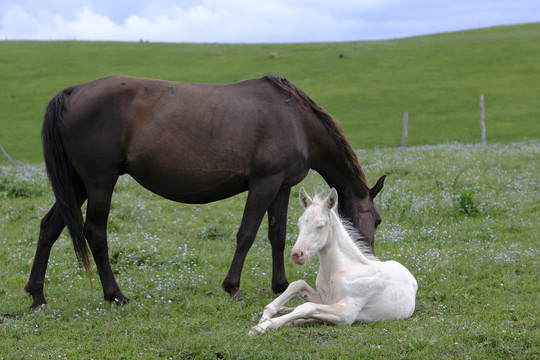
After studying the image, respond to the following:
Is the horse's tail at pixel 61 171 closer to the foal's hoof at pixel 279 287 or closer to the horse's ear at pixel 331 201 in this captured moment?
the foal's hoof at pixel 279 287

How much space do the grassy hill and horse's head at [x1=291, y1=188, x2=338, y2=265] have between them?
86.6ft

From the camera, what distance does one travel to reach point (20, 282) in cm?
858

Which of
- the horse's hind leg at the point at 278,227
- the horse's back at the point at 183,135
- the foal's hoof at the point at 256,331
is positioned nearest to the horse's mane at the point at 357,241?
the horse's back at the point at 183,135

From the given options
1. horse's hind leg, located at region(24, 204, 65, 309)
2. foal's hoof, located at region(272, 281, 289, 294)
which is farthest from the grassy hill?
horse's hind leg, located at region(24, 204, 65, 309)

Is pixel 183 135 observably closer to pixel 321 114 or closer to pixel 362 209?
pixel 321 114

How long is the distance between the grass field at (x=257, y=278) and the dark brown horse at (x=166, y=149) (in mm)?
775

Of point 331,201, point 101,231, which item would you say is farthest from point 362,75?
point 331,201

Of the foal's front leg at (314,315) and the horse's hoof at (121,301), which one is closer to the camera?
the foal's front leg at (314,315)

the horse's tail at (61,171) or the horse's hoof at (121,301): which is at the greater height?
the horse's tail at (61,171)

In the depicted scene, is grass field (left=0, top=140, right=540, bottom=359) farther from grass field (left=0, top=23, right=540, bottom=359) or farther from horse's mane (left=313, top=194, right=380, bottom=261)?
horse's mane (left=313, top=194, right=380, bottom=261)

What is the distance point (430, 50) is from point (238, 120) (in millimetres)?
52428

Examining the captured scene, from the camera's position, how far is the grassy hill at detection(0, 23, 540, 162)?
121 ft

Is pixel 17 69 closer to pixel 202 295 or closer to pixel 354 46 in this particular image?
pixel 354 46

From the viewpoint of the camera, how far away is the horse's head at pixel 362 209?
8133mm
